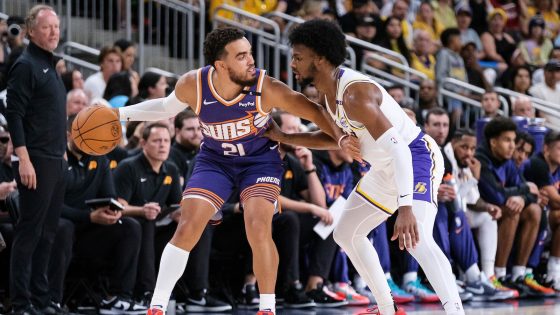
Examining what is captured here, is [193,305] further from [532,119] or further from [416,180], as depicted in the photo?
[532,119]

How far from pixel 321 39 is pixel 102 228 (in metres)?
2.61

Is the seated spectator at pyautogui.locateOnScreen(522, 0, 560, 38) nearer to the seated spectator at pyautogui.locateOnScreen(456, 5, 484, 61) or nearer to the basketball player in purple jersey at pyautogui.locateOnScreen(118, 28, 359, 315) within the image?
the seated spectator at pyautogui.locateOnScreen(456, 5, 484, 61)

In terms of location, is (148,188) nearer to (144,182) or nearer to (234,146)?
(144,182)

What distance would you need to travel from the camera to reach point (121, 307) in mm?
7828

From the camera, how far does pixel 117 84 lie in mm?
9781

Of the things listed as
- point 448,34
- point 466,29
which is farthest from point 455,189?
point 466,29

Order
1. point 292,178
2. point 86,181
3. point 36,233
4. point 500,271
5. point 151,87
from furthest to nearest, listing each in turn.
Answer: point 500,271 < point 151,87 < point 292,178 < point 86,181 < point 36,233

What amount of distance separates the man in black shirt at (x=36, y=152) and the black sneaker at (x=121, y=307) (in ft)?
2.10

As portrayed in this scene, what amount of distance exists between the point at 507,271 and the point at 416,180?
164 inches

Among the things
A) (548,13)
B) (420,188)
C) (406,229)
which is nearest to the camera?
(406,229)

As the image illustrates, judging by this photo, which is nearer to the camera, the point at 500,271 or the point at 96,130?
the point at 96,130

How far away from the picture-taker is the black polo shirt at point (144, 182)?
8.30 meters

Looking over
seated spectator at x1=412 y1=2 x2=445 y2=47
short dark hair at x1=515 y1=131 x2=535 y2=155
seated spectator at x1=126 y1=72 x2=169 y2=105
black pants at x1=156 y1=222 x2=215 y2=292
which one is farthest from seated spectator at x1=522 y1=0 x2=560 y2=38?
black pants at x1=156 y1=222 x2=215 y2=292

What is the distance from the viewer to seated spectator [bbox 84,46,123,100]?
10.1m
